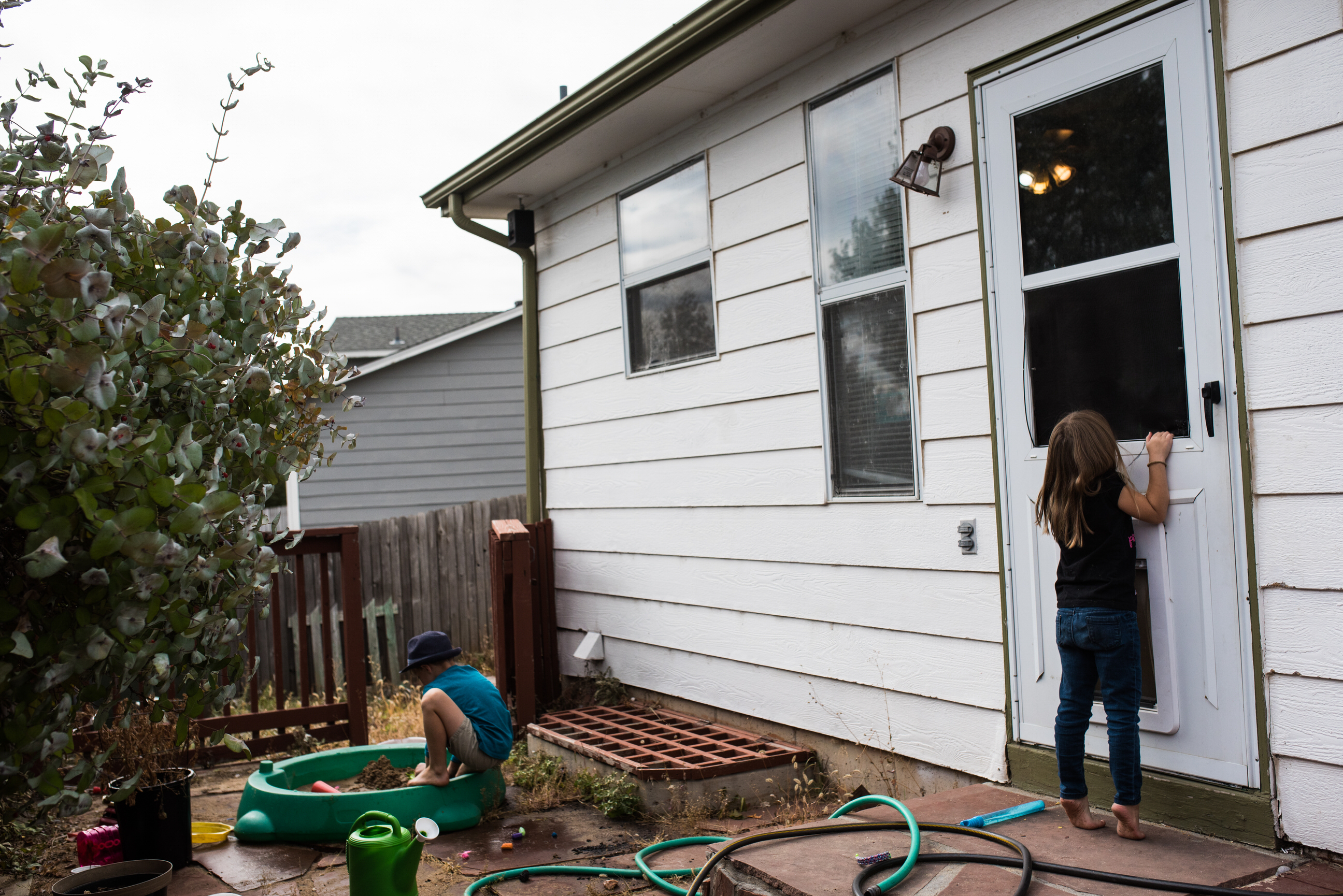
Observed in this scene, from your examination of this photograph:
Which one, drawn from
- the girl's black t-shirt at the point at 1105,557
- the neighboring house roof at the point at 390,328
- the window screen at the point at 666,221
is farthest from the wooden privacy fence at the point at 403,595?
the neighboring house roof at the point at 390,328

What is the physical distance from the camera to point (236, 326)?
2451 mm

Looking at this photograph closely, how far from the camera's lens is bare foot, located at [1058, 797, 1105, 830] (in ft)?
10.9

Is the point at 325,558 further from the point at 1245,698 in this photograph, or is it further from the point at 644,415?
the point at 1245,698

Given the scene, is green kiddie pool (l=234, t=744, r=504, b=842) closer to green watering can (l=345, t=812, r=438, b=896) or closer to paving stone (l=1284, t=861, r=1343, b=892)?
green watering can (l=345, t=812, r=438, b=896)

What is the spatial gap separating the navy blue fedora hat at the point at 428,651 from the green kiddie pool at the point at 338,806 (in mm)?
634

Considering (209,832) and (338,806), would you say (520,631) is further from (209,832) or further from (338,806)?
(209,832)

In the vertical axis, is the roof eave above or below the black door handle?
above

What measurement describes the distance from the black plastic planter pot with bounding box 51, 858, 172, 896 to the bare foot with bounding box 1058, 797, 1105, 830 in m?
2.95

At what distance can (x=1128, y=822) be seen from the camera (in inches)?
125

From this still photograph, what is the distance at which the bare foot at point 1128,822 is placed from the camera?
3.18 meters

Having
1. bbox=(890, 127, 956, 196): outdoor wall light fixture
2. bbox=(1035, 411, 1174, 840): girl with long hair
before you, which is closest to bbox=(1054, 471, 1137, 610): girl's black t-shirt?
bbox=(1035, 411, 1174, 840): girl with long hair

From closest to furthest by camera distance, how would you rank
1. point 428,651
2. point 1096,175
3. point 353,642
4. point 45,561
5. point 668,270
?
point 45,561, point 1096,175, point 428,651, point 668,270, point 353,642

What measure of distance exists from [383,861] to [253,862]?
4.50 feet

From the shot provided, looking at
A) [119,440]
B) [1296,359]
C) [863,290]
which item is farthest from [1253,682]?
[119,440]
